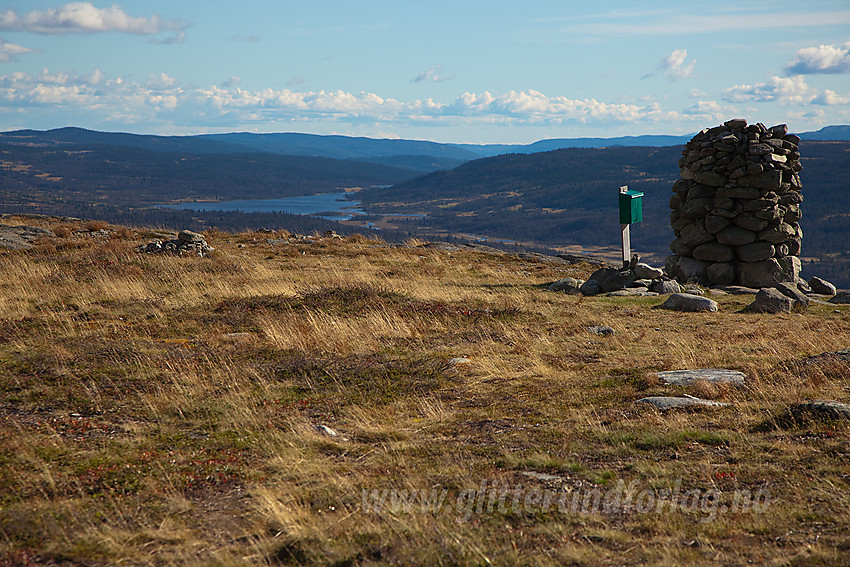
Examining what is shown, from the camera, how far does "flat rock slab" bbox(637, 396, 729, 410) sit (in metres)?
7.25

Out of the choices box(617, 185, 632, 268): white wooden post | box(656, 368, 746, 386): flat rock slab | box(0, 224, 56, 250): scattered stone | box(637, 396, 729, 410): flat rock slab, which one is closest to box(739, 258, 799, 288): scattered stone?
box(617, 185, 632, 268): white wooden post

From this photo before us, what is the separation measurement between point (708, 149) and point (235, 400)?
17.8 meters

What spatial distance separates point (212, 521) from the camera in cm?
486

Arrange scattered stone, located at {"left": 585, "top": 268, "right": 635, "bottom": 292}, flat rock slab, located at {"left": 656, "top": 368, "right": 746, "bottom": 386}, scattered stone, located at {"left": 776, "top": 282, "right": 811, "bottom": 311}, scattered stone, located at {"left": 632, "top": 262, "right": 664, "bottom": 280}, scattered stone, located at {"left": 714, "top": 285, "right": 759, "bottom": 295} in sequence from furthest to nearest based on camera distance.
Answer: scattered stone, located at {"left": 632, "top": 262, "right": 664, "bottom": 280}
scattered stone, located at {"left": 714, "top": 285, "right": 759, "bottom": 295}
scattered stone, located at {"left": 585, "top": 268, "right": 635, "bottom": 292}
scattered stone, located at {"left": 776, "top": 282, "right": 811, "bottom": 311}
flat rock slab, located at {"left": 656, "top": 368, "right": 746, "bottom": 386}

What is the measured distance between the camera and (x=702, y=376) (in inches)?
329

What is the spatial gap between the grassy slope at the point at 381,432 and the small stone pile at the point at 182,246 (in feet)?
25.6

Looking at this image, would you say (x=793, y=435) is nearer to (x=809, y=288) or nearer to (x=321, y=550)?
(x=321, y=550)

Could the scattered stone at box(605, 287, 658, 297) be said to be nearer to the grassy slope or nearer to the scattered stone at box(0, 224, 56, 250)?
the grassy slope


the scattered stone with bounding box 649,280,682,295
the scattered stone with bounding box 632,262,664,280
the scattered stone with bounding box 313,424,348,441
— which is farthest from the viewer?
the scattered stone with bounding box 632,262,664,280

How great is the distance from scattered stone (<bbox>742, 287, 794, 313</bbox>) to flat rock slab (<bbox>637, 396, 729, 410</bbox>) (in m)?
9.11

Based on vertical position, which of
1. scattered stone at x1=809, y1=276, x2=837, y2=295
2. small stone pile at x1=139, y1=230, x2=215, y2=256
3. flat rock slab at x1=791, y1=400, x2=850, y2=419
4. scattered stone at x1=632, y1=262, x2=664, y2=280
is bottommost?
scattered stone at x1=809, y1=276, x2=837, y2=295

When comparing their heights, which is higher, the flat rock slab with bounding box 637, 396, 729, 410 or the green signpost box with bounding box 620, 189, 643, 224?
the green signpost box with bounding box 620, 189, 643, 224

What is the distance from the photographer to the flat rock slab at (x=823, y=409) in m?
6.45

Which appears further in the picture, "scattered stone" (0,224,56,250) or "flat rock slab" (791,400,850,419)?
"scattered stone" (0,224,56,250)
